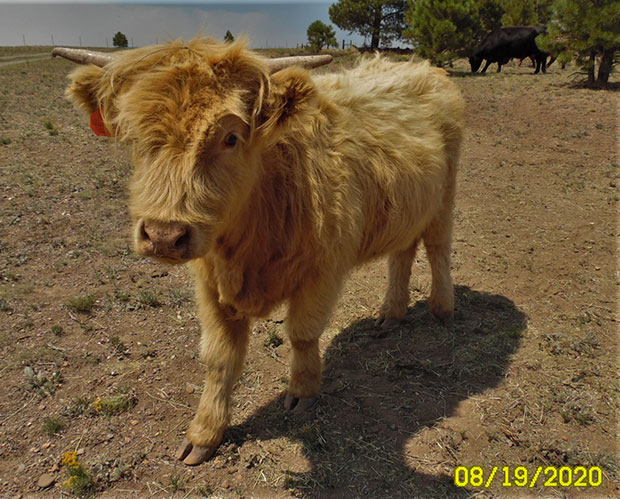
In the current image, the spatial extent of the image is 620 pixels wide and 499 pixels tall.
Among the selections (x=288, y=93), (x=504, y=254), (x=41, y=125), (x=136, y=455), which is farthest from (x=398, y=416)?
(x=41, y=125)

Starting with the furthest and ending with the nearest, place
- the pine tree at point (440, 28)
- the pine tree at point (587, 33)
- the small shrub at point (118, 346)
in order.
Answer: the pine tree at point (440, 28)
the pine tree at point (587, 33)
the small shrub at point (118, 346)

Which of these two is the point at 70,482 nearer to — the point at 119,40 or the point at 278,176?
the point at 278,176

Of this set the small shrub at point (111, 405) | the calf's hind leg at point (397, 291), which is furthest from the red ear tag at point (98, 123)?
the calf's hind leg at point (397, 291)

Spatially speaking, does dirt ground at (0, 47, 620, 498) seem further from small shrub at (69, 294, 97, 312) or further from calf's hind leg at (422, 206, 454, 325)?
calf's hind leg at (422, 206, 454, 325)

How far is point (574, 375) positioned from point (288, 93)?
119 inches

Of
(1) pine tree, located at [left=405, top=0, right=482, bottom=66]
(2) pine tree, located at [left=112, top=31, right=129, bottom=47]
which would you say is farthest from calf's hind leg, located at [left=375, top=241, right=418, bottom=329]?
(2) pine tree, located at [left=112, top=31, right=129, bottom=47]

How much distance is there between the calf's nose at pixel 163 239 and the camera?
202 cm

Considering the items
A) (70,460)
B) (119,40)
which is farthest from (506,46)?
(119,40)

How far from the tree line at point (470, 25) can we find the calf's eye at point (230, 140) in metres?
15.4

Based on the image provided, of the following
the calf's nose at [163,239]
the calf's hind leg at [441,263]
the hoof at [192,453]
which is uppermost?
the calf's nose at [163,239]

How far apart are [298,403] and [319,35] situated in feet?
94.0

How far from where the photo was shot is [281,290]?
296 cm

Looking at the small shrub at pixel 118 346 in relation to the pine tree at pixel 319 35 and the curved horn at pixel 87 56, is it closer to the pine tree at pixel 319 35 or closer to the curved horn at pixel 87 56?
the curved horn at pixel 87 56

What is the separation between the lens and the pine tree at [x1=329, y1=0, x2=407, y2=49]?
88.5ft
